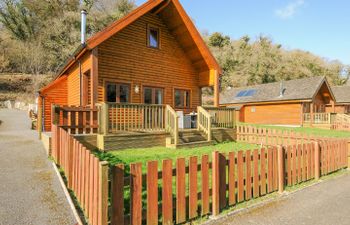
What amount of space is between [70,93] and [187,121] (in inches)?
323

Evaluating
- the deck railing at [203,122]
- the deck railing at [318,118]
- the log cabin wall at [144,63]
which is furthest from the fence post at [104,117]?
the deck railing at [318,118]

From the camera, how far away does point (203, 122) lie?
Answer: 12.3 metres

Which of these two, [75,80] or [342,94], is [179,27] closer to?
[75,80]

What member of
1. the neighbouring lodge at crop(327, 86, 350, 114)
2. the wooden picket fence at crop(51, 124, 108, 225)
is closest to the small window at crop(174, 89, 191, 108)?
the wooden picket fence at crop(51, 124, 108, 225)

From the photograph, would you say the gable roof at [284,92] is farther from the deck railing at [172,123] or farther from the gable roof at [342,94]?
the deck railing at [172,123]

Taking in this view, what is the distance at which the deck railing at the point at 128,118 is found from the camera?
9.52m

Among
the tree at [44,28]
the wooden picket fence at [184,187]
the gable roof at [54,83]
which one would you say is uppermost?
the tree at [44,28]

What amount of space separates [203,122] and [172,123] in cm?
195

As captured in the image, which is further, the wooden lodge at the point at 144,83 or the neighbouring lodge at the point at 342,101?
the neighbouring lodge at the point at 342,101

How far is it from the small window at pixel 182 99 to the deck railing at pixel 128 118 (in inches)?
155

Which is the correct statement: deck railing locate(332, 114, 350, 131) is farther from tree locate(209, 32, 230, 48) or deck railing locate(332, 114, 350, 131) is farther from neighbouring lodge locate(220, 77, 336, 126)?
tree locate(209, 32, 230, 48)

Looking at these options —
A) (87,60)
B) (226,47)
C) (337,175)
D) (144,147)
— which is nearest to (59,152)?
(144,147)

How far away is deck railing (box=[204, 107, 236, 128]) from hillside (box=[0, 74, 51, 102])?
113ft

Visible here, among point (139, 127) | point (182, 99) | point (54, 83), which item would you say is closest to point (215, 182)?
point (139, 127)
